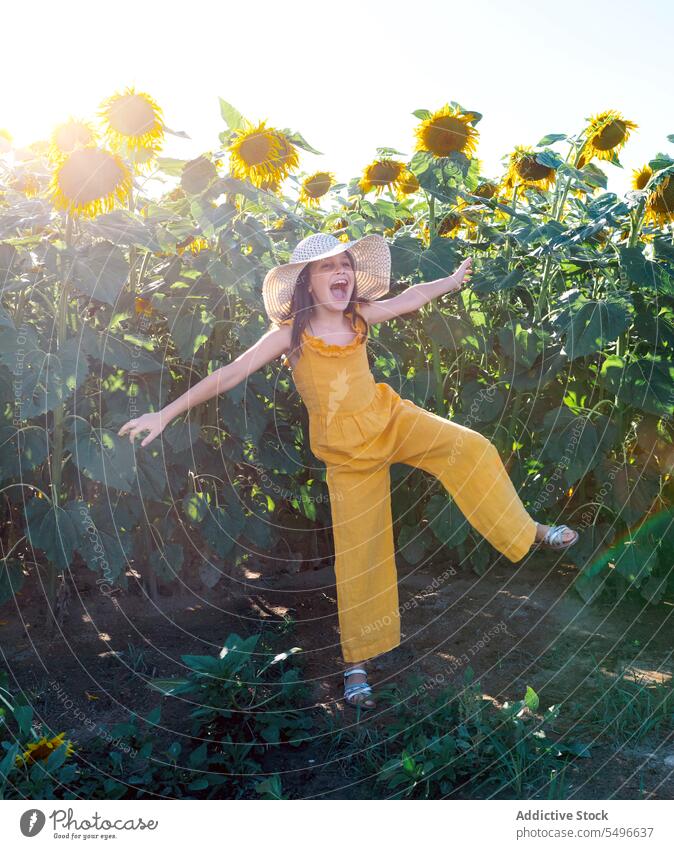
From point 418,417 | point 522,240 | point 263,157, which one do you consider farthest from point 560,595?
point 263,157

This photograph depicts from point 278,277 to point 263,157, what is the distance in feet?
2.01

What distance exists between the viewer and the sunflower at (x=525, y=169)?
5.04 metres

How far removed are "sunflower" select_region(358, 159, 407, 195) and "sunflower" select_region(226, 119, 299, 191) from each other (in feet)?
2.62

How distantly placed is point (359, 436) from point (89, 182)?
4.77 feet

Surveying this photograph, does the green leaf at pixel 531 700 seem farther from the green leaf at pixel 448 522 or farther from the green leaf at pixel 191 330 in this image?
the green leaf at pixel 191 330

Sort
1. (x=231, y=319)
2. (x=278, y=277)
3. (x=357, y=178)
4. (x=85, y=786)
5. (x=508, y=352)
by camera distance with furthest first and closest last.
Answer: (x=357, y=178) < (x=508, y=352) < (x=231, y=319) < (x=278, y=277) < (x=85, y=786)

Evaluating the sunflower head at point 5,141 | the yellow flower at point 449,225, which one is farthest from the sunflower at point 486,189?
the sunflower head at point 5,141

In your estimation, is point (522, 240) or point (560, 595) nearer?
point (522, 240)

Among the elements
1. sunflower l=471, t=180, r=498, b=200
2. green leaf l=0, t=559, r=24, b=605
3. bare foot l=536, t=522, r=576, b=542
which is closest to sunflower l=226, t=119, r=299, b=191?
sunflower l=471, t=180, r=498, b=200

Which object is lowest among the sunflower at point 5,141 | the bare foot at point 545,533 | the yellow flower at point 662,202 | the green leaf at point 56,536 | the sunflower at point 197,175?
the bare foot at point 545,533

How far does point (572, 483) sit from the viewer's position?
4605 millimetres

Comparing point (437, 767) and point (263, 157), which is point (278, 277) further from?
point (437, 767)

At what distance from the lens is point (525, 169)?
16.7 feet

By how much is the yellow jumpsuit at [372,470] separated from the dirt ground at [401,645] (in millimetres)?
401
